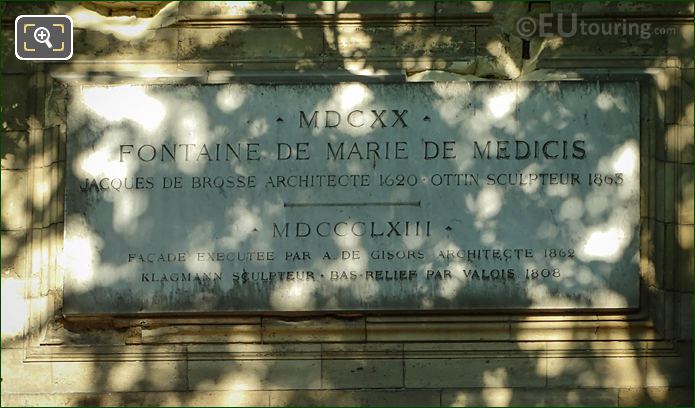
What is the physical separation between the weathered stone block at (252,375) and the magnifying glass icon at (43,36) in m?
2.97

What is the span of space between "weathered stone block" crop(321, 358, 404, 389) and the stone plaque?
459 millimetres

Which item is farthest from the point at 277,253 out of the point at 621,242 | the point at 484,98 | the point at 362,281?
the point at 621,242

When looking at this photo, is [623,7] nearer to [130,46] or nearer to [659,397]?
[659,397]

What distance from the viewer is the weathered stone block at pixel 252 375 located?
293 inches

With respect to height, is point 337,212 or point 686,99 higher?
point 686,99

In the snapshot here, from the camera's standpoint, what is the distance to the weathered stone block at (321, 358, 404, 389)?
7.46 m

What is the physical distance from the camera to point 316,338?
7.50m

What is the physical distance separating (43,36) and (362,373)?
393 centimetres

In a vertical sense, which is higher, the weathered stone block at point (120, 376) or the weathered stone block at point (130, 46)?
the weathered stone block at point (130, 46)

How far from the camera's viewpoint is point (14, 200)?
752 centimetres

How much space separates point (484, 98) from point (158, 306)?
327cm

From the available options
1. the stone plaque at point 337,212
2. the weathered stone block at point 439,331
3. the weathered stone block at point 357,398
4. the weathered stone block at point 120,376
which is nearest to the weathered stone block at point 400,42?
the stone plaque at point 337,212

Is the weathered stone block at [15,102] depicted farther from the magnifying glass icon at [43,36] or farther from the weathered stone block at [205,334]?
the weathered stone block at [205,334]

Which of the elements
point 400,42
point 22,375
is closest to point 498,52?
point 400,42
